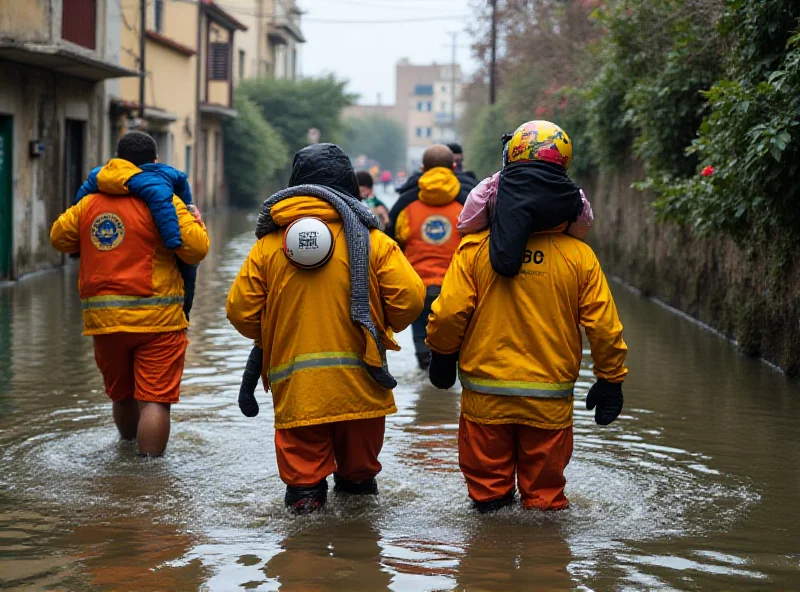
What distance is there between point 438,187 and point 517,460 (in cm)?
415

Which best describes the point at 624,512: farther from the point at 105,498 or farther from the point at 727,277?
the point at 727,277

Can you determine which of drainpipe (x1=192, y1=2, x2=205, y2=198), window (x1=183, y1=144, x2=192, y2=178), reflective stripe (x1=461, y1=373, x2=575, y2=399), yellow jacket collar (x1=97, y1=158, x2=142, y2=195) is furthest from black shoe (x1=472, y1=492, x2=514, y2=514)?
window (x1=183, y1=144, x2=192, y2=178)

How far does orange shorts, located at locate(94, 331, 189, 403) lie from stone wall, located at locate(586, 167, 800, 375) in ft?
17.0

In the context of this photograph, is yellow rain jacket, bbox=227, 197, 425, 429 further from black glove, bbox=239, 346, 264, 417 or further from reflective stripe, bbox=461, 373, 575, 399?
reflective stripe, bbox=461, 373, 575, 399

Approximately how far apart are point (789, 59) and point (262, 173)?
35739 millimetres

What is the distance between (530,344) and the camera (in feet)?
17.4

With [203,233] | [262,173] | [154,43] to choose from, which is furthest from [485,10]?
[203,233]

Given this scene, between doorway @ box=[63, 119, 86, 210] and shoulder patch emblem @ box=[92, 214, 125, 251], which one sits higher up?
doorway @ box=[63, 119, 86, 210]

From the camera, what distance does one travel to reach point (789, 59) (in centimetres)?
838

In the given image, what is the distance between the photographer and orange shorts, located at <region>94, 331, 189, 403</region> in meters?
6.64

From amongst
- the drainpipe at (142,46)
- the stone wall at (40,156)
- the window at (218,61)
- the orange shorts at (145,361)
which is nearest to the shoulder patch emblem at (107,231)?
the orange shorts at (145,361)

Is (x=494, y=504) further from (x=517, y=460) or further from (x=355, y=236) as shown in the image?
(x=355, y=236)

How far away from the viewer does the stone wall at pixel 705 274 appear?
33.1 feet

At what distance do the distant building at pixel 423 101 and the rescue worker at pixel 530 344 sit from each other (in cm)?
12627
